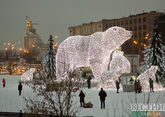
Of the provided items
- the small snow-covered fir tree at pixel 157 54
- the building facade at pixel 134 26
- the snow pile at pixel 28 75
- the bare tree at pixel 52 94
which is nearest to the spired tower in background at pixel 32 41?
the building facade at pixel 134 26

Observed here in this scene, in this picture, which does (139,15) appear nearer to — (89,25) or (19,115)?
(89,25)

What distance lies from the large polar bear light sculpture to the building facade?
3789cm

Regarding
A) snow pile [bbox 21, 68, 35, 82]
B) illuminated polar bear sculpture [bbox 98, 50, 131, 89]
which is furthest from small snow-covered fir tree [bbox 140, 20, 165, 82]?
snow pile [bbox 21, 68, 35, 82]

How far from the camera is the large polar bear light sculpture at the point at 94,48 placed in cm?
1989

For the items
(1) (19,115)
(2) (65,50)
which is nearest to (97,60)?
(2) (65,50)

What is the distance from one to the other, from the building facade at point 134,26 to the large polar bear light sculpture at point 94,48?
3789 centimetres

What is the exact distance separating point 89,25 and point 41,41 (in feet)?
68.9

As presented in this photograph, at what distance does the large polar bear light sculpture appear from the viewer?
65.3 feet

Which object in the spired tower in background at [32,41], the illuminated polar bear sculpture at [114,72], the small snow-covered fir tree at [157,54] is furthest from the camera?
the spired tower in background at [32,41]

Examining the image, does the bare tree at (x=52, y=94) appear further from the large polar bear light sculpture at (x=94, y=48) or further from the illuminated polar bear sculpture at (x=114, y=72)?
the large polar bear light sculpture at (x=94, y=48)

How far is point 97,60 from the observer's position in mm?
20250

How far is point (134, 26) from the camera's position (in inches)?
2630

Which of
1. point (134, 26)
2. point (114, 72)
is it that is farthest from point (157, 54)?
point (134, 26)

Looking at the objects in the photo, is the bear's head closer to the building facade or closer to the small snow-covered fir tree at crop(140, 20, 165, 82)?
the small snow-covered fir tree at crop(140, 20, 165, 82)
